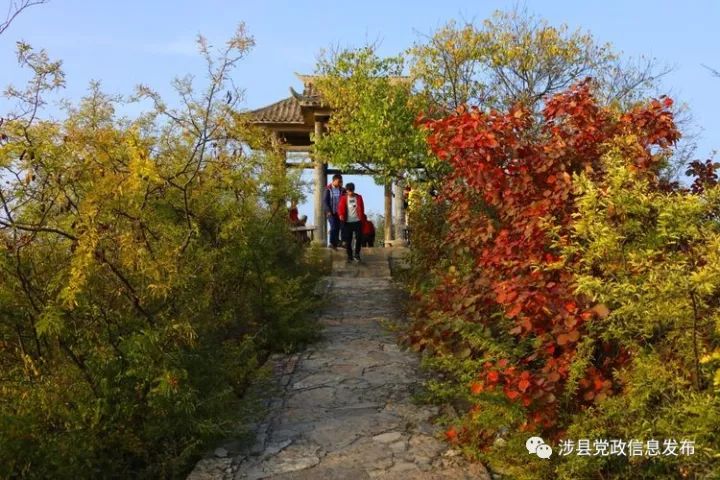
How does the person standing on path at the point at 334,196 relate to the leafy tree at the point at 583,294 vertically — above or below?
above

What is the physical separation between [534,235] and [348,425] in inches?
67.1

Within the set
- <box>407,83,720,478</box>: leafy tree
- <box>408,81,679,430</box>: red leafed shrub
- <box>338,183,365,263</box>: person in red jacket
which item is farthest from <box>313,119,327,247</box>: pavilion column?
<box>407,83,720,478</box>: leafy tree

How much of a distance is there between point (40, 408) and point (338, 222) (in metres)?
9.35

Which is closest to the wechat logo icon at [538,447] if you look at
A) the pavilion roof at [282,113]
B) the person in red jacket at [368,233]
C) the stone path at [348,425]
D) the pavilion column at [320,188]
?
the stone path at [348,425]

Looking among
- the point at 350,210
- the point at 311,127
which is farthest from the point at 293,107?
the point at 350,210

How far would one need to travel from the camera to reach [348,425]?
4441 millimetres

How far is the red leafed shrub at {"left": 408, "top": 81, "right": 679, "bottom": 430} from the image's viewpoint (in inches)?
135

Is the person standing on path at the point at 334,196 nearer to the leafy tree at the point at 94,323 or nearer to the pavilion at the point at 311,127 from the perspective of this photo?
the pavilion at the point at 311,127

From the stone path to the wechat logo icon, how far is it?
1.06 feet

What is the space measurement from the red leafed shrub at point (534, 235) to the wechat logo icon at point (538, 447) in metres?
0.08

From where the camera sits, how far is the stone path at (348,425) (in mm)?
3721

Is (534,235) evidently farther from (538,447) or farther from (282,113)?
(282,113)

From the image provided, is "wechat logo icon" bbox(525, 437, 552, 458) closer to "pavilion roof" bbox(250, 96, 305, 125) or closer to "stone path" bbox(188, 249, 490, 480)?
"stone path" bbox(188, 249, 490, 480)

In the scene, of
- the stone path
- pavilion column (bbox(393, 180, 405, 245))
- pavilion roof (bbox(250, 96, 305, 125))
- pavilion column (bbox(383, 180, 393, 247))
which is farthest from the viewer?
pavilion column (bbox(383, 180, 393, 247))
